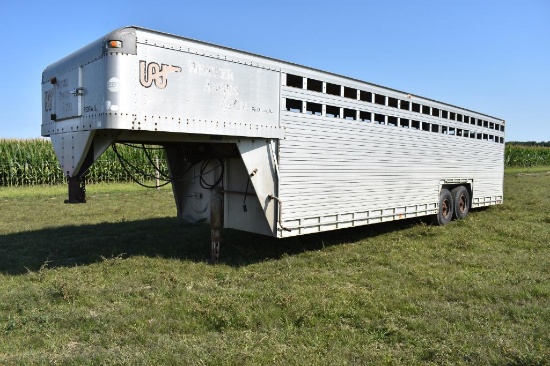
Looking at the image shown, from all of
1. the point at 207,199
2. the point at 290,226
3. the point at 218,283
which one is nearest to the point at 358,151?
the point at 290,226

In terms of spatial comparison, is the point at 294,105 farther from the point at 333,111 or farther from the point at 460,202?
the point at 460,202

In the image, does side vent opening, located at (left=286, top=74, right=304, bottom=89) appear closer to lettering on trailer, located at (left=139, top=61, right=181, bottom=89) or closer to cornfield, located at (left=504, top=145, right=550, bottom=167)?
→ lettering on trailer, located at (left=139, top=61, right=181, bottom=89)

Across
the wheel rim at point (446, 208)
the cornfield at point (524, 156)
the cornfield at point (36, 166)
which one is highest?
the cornfield at point (524, 156)

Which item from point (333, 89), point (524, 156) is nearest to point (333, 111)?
point (333, 89)

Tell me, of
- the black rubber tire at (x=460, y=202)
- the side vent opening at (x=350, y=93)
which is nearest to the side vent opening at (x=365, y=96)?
Answer: the side vent opening at (x=350, y=93)

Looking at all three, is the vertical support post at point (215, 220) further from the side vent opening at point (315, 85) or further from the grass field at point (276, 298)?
the side vent opening at point (315, 85)

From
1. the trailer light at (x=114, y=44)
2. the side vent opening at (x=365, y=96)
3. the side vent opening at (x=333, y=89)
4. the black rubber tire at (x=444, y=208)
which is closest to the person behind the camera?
the trailer light at (x=114, y=44)

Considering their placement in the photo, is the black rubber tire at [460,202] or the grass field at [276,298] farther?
the black rubber tire at [460,202]

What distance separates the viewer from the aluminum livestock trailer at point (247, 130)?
5480 millimetres

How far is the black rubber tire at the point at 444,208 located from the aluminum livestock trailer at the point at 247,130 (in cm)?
74

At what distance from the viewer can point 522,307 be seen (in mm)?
5020

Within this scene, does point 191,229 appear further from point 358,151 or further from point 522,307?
point 522,307

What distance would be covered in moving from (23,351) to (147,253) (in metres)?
3.64

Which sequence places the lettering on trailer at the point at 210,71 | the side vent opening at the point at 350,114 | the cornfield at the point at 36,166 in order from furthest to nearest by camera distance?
1. the cornfield at the point at 36,166
2. the side vent opening at the point at 350,114
3. the lettering on trailer at the point at 210,71
